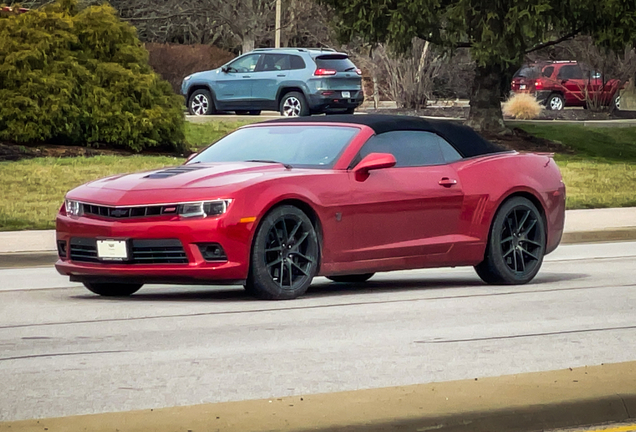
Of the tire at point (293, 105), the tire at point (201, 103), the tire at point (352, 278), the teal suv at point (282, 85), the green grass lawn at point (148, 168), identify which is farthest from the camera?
the tire at point (201, 103)

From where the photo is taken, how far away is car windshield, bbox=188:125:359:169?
10641 mm

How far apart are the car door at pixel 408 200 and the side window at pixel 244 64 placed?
20575mm

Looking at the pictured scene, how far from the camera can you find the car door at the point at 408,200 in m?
10.5

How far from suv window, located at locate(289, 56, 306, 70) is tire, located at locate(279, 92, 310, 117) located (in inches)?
23.8

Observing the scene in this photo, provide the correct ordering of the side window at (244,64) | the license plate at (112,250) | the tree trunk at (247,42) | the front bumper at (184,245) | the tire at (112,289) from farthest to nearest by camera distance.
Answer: the tree trunk at (247,42) < the side window at (244,64) < the tire at (112,289) < the license plate at (112,250) < the front bumper at (184,245)

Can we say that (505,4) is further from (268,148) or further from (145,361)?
(145,361)

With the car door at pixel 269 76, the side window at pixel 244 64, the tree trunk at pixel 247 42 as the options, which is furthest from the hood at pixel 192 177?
the tree trunk at pixel 247 42

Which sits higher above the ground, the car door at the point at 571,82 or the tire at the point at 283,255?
the tire at the point at 283,255

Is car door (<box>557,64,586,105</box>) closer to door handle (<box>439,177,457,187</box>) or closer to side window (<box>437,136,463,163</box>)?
side window (<box>437,136,463,163</box>)

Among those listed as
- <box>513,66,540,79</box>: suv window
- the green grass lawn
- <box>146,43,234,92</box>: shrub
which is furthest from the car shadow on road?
<box>146,43,234,92</box>: shrub

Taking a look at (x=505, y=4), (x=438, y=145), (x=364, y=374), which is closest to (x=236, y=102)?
(x=505, y=4)

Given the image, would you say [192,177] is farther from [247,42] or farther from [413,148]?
[247,42]

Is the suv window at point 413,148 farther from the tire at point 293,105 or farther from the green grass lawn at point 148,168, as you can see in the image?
the tire at point 293,105

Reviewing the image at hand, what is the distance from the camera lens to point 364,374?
705cm
